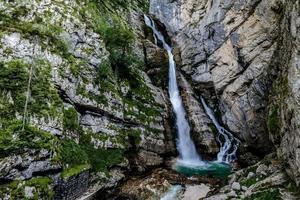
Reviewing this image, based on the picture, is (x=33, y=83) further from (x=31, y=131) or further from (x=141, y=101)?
(x=141, y=101)

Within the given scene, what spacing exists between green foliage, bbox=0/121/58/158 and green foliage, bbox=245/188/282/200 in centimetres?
1165

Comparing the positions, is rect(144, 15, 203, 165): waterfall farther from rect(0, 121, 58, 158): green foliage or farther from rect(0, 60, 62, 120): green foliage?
rect(0, 121, 58, 158): green foliage

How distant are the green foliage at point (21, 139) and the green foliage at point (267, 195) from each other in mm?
11648

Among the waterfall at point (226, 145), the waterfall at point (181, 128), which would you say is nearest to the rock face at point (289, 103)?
the waterfall at point (226, 145)

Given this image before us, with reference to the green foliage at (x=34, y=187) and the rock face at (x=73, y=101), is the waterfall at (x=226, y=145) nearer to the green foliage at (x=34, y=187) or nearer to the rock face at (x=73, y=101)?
the rock face at (x=73, y=101)

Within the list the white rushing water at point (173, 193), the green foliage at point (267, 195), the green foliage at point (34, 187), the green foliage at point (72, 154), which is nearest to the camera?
the green foliage at point (267, 195)

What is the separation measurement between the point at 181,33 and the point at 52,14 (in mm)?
14318

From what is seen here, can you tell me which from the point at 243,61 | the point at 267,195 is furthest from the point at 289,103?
the point at 243,61

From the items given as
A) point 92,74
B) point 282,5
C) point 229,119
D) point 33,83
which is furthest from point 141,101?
point 282,5

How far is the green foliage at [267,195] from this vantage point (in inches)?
684

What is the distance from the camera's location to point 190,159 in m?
29.1

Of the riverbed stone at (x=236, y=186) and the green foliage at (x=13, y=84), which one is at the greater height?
the green foliage at (x=13, y=84)

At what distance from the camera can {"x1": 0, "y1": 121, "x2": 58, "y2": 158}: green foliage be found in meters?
18.8

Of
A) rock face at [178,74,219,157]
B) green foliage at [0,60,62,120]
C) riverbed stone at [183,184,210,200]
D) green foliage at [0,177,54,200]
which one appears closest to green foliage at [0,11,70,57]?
green foliage at [0,60,62,120]
